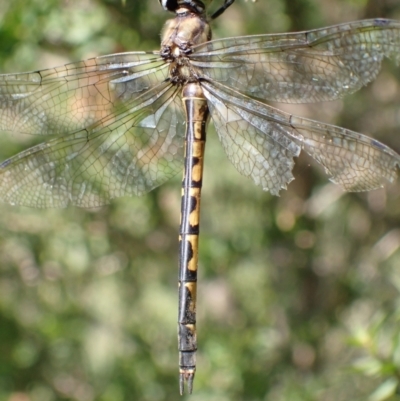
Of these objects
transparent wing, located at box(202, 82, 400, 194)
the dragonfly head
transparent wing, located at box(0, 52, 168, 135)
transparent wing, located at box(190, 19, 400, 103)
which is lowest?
transparent wing, located at box(202, 82, 400, 194)

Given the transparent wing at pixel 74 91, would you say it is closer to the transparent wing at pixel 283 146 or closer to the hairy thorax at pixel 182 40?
the hairy thorax at pixel 182 40

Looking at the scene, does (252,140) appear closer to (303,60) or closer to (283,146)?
(283,146)

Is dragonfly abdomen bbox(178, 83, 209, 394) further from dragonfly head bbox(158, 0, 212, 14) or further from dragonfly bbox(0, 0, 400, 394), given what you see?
dragonfly head bbox(158, 0, 212, 14)

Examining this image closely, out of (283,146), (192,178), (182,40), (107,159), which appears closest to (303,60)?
(283,146)

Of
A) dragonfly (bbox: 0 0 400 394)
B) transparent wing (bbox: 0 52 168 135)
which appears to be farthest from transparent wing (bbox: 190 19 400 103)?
transparent wing (bbox: 0 52 168 135)

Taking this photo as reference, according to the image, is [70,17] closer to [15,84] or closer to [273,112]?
[15,84]

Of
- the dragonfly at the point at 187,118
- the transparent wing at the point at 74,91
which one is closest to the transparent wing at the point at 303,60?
the dragonfly at the point at 187,118

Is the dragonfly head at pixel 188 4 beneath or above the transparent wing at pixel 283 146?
above
